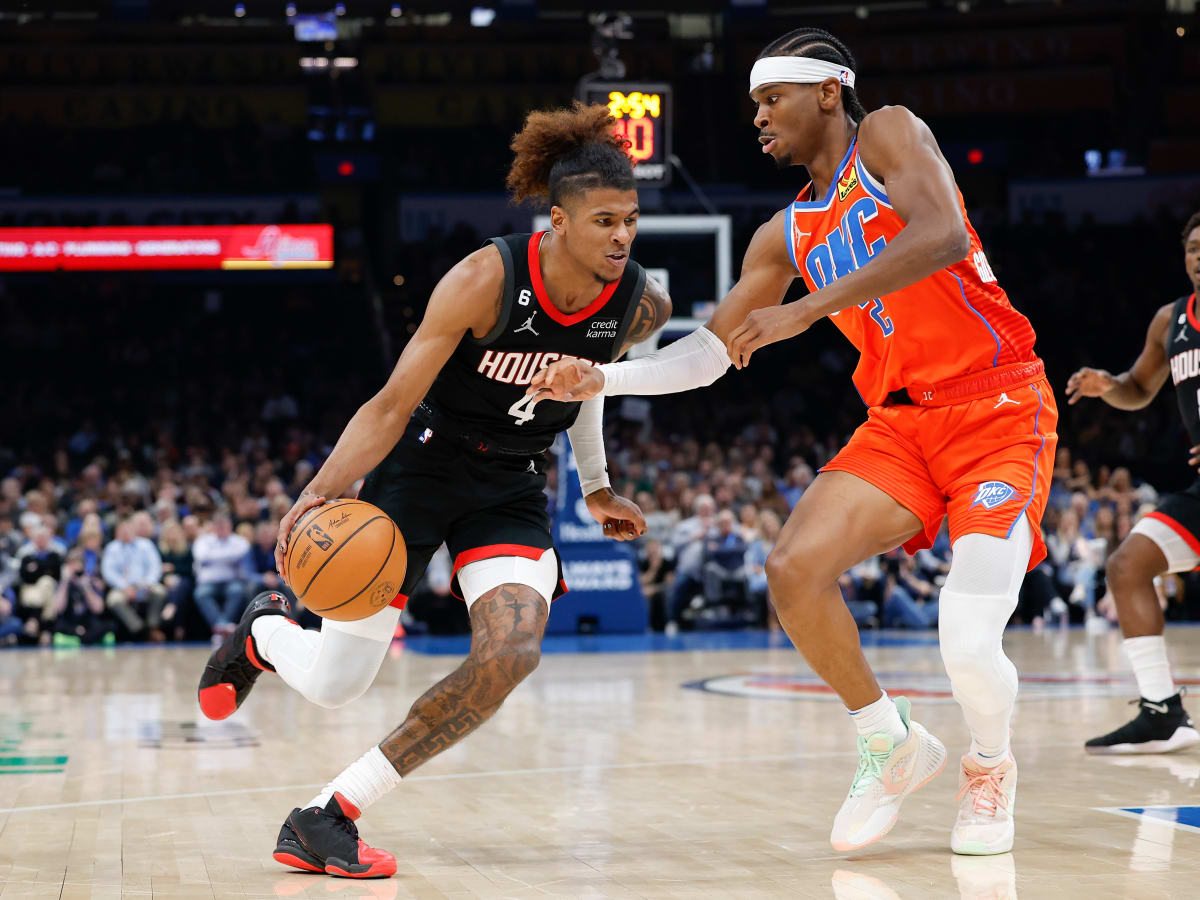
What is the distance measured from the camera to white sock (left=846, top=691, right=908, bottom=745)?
13.1 feet

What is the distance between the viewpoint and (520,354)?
4.08 metres

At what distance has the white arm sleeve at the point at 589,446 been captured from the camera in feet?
14.7

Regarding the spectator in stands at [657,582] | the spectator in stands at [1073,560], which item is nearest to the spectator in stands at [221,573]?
the spectator in stands at [657,582]

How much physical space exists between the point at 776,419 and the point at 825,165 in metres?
15.4

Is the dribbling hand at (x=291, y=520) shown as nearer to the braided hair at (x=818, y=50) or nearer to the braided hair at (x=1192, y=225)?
the braided hair at (x=818, y=50)

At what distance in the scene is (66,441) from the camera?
17953mm

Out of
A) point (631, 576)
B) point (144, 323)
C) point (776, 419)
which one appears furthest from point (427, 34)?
point (631, 576)

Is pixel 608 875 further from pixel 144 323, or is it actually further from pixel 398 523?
pixel 144 323

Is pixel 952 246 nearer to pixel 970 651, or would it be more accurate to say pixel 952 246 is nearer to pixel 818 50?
pixel 818 50

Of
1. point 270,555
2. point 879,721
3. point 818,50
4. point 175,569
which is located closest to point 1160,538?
point 879,721

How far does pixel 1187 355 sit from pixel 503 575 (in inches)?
136

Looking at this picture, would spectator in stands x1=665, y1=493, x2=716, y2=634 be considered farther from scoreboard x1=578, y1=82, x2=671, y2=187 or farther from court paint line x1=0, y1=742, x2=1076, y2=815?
court paint line x1=0, y1=742, x2=1076, y2=815

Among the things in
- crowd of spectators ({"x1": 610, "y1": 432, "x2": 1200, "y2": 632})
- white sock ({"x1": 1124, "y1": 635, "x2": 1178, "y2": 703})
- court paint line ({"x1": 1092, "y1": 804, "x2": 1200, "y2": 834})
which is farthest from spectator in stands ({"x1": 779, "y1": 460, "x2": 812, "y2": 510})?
court paint line ({"x1": 1092, "y1": 804, "x2": 1200, "y2": 834})

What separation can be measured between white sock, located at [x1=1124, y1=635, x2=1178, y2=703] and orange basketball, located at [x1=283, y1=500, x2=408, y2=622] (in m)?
3.45
